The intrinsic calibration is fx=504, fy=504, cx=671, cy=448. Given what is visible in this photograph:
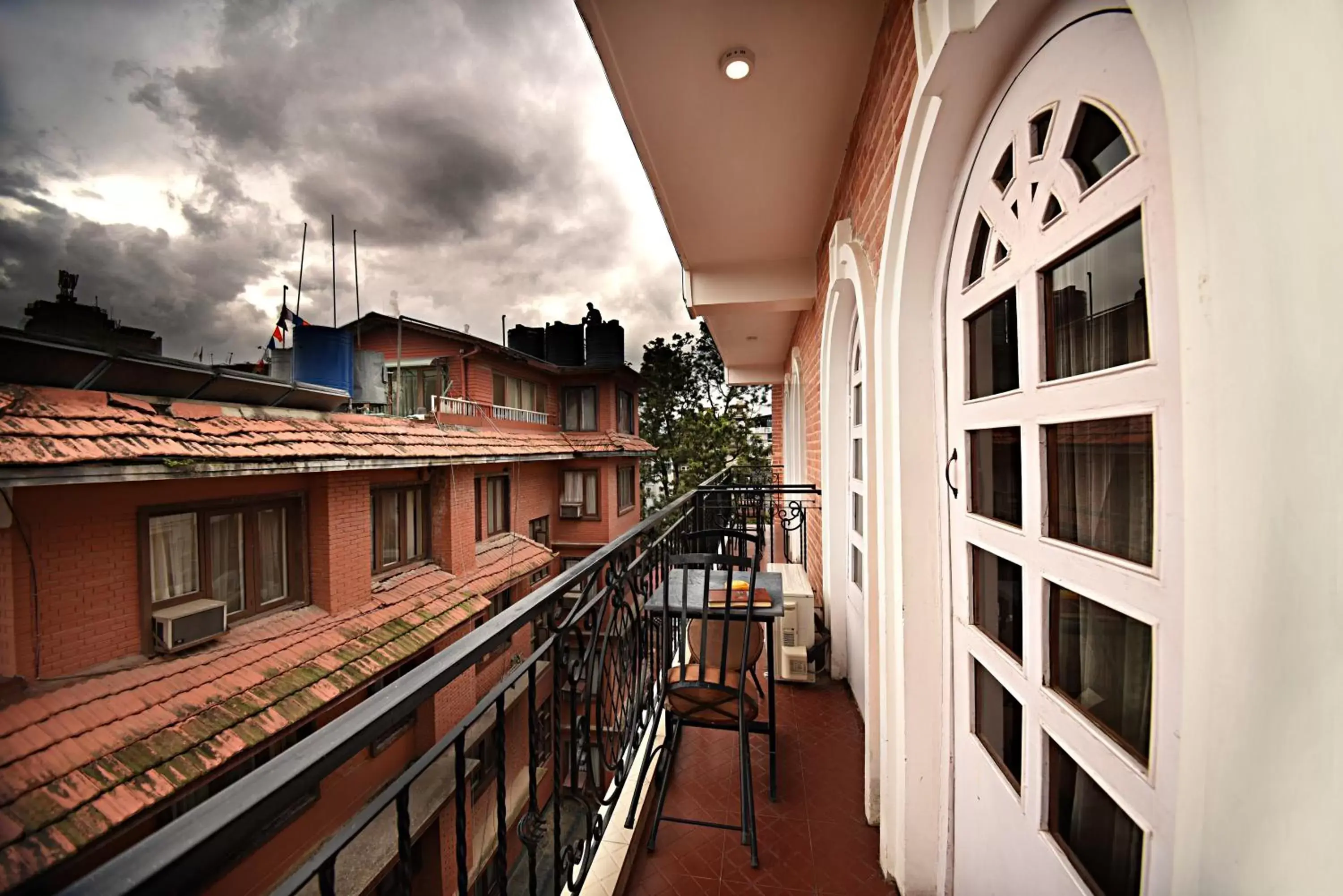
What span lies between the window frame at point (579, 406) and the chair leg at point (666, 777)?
14.0 meters

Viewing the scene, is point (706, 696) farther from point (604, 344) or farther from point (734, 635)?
point (604, 344)

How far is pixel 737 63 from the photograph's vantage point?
1.95m

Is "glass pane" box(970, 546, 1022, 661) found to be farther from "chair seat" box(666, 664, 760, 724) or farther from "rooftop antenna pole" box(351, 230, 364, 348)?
"rooftop antenna pole" box(351, 230, 364, 348)

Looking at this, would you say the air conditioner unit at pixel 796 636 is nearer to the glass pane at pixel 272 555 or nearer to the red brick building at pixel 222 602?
the red brick building at pixel 222 602

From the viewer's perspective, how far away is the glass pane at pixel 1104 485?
835 millimetres

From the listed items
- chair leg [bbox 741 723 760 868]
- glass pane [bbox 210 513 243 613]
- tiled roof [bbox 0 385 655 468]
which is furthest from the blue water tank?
chair leg [bbox 741 723 760 868]

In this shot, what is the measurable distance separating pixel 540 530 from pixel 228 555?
340 inches

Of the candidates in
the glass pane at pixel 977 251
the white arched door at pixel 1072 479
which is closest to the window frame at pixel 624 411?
the glass pane at pixel 977 251

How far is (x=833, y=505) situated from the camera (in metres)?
3.86

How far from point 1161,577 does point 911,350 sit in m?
1.06

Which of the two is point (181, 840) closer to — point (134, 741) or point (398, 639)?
point (134, 741)

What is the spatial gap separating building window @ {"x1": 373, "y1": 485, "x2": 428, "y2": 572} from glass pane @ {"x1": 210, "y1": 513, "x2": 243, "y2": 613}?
2.19 metres

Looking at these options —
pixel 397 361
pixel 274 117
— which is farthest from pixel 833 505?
pixel 274 117

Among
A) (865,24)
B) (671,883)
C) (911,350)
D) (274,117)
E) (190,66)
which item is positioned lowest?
(671,883)
